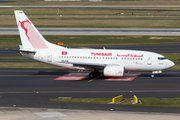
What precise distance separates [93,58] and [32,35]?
1030cm

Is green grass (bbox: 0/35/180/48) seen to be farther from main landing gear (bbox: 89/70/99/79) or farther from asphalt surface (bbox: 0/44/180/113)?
main landing gear (bbox: 89/70/99/79)

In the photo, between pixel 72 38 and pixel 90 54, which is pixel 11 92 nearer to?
pixel 90 54

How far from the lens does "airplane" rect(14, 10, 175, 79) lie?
43.9 meters

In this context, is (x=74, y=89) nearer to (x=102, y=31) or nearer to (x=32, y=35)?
(x=32, y=35)

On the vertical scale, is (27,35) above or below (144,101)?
above

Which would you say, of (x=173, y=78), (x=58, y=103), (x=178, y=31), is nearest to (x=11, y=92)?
(x=58, y=103)

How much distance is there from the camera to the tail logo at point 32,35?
46.0 meters

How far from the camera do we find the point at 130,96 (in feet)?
115

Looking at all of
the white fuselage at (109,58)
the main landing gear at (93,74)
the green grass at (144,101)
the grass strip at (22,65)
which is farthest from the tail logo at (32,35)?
the green grass at (144,101)

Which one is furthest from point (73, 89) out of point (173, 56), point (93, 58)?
point (173, 56)

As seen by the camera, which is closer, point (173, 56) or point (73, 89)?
point (73, 89)

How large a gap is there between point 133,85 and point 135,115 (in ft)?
43.7

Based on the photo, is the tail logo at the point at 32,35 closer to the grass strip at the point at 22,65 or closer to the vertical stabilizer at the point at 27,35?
the vertical stabilizer at the point at 27,35

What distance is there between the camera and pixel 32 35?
1816 inches
